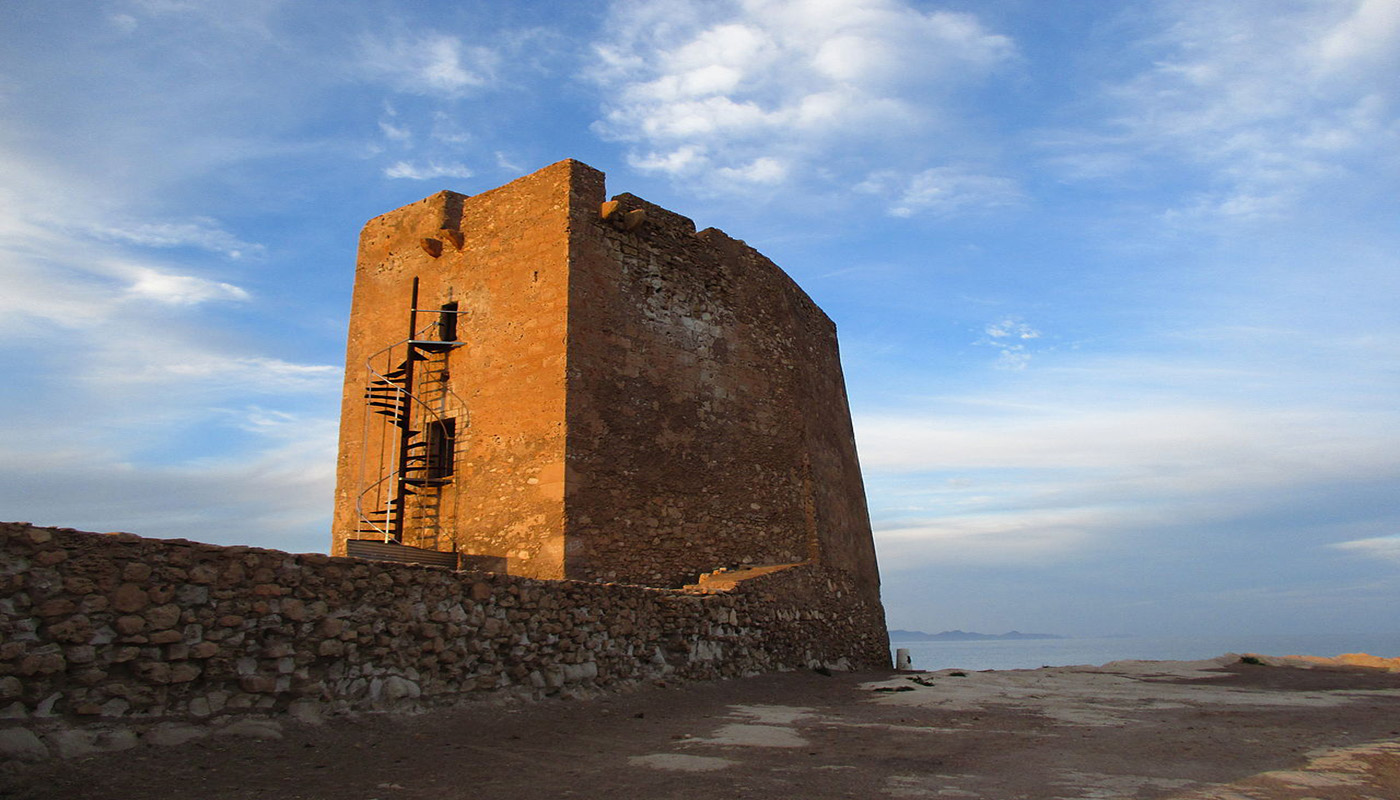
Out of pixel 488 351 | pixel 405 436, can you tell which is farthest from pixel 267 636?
pixel 405 436

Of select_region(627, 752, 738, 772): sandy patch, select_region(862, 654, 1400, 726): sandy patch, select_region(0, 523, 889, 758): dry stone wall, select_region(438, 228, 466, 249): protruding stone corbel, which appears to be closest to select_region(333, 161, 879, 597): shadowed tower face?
select_region(438, 228, 466, 249): protruding stone corbel

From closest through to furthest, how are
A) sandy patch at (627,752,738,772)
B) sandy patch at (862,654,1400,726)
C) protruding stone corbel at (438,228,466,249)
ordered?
sandy patch at (627,752,738,772) → sandy patch at (862,654,1400,726) → protruding stone corbel at (438,228,466,249)

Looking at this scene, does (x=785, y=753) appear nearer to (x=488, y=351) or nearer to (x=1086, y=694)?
(x=1086, y=694)

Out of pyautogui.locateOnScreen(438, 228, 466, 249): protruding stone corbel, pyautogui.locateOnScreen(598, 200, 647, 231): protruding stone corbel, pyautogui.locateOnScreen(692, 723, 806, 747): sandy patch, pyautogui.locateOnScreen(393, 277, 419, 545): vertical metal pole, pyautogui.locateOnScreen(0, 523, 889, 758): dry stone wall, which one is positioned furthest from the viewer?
pyautogui.locateOnScreen(438, 228, 466, 249): protruding stone corbel

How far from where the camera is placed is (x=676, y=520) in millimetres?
13320

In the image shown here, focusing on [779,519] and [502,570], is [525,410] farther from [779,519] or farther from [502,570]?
[779,519]

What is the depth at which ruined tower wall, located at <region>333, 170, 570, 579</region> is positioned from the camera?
12422mm

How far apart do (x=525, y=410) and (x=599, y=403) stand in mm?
1059

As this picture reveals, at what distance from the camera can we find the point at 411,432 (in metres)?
14.1

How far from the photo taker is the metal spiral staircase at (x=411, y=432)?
1377 cm

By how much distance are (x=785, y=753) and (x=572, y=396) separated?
267 inches

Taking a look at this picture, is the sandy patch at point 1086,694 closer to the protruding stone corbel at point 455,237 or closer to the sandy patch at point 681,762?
the sandy patch at point 681,762

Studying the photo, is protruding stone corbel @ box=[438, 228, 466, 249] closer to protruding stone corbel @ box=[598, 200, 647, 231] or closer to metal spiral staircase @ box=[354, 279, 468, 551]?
metal spiral staircase @ box=[354, 279, 468, 551]

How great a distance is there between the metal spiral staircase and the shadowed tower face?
35mm
